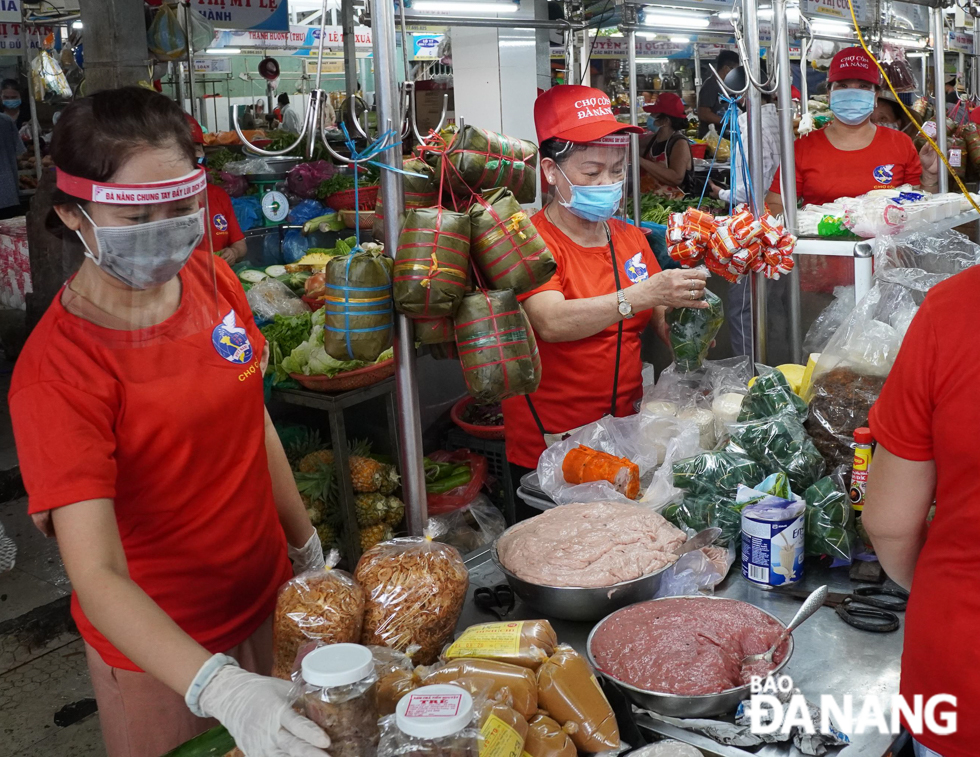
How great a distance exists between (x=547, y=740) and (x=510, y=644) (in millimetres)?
191

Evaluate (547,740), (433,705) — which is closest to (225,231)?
(547,740)

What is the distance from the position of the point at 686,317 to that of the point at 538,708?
1.72m

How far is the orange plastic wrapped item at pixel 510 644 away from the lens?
155 cm

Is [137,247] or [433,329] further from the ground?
[137,247]

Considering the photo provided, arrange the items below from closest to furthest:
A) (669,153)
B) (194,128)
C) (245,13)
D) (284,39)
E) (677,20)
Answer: (194,128) < (677,20) < (669,153) < (245,13) < (284,39)

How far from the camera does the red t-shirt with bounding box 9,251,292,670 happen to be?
1636 millimetres

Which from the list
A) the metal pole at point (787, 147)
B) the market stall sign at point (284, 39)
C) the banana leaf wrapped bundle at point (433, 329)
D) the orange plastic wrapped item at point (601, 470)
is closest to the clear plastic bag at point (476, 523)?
the metal pole at point (787, 147)

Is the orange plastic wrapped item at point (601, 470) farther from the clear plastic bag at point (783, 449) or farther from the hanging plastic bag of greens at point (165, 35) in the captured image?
the hanging plastic bag of greens at point (165, 35)

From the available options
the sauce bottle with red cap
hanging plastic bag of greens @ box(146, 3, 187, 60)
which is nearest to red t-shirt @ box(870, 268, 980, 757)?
the sauce bottle with red cap

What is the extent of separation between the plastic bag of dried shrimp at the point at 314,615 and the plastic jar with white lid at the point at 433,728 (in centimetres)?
37

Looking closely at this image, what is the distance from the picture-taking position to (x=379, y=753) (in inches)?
47.9

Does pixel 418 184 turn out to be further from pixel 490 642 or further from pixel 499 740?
pixel 499 740

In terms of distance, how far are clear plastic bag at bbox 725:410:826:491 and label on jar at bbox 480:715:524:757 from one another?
3.88ft

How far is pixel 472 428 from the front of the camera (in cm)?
484
